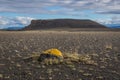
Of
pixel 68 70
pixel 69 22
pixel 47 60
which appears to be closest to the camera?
pixel 68 70

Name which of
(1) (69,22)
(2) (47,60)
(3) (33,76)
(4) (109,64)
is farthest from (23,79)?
(1) (69,22)

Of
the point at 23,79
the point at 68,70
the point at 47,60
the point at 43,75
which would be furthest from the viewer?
the point at 47,60

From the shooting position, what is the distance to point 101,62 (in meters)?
21.7

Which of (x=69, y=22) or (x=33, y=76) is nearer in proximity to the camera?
(x=33, y=76)

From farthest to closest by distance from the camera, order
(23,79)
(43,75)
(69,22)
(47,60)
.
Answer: (69,22) → (47,60) → (43,75) → (23,79)

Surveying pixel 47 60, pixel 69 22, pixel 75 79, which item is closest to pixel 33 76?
pixel 75 79

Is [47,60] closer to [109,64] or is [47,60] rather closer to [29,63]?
[29,63]

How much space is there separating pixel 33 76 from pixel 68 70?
2.69 metres

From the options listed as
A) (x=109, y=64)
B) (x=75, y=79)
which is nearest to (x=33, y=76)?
(x=75, y=79)

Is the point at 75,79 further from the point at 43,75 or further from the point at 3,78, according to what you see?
the point at 3,78

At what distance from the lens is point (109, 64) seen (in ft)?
67.9

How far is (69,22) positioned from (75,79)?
17915cm

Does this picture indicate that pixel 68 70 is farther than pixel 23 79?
Yes

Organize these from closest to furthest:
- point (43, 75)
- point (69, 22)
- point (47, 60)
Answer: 1. point (43, 75)
2. point (47, 60)
3. point (69, 22)
